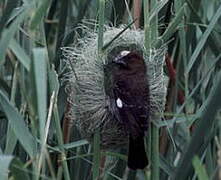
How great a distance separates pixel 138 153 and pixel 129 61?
27cm

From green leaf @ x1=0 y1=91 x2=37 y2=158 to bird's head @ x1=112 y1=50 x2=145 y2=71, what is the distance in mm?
378

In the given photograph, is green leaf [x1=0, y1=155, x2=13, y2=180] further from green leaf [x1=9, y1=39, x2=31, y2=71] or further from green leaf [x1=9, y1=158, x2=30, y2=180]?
green leaf [x1=9, y1=39, x2=31, y2=71]

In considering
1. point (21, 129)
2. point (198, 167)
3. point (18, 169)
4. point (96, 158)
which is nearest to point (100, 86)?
point (96, 158)

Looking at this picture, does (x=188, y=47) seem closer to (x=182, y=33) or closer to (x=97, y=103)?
(x=182, y=33)

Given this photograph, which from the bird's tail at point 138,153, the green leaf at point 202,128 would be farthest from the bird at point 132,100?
the green leaf at point 202,128

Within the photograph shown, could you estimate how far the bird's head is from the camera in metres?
1.79

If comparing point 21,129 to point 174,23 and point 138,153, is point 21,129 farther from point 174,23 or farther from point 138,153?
point 174,23

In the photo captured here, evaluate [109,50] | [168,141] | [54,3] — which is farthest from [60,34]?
[168,141]

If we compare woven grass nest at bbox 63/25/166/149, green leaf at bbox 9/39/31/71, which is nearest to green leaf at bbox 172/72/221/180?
woven grass nest at bbox 63/25/166/149

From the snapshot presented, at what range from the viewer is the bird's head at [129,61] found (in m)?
1.79

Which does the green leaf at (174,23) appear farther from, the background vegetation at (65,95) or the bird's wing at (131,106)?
the bird's wing at (131,106)

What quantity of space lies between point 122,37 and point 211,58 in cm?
Answer: 55

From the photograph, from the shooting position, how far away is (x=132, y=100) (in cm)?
174

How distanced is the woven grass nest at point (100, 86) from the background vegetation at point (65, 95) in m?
0.06
